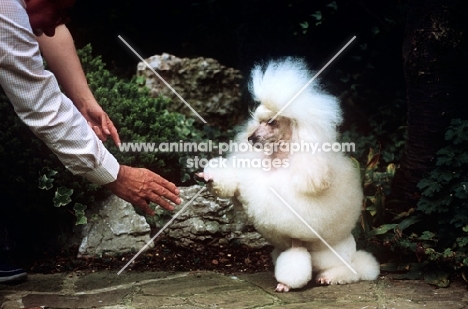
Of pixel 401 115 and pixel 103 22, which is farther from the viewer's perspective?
pixel 103 22

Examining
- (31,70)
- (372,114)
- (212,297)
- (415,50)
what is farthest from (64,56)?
(372,114)

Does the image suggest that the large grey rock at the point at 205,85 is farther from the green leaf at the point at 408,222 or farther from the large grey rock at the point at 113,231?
the green leaf at the point at 408,222

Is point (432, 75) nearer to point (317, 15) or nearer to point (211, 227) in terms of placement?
point (211, 227)

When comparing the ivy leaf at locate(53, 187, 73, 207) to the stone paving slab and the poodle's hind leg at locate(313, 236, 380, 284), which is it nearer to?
the stone paving slab

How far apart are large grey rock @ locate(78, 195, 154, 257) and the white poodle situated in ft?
3.92

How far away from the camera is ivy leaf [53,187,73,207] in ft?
14.2

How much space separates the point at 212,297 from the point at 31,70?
67.2 inches

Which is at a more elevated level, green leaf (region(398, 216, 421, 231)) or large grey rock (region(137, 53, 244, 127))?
large grey rock (region(137, 53, 244, 127))

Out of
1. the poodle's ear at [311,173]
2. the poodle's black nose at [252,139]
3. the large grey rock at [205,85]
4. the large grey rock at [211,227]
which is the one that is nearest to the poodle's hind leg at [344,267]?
the poodle's ear at [311,173]

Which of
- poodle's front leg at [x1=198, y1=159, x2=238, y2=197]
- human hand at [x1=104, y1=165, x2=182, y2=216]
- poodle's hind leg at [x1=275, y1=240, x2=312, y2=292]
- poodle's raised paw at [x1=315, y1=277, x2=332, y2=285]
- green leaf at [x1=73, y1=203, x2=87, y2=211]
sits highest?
poodle's front leg at [x1=198, y1=159, x2=238, y2=197]

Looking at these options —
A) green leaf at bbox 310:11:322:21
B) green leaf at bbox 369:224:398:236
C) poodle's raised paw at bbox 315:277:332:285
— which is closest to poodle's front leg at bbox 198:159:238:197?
poodle's raised paw at bbox 315:277:332:285

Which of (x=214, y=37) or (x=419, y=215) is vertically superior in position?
(x=214, y=37)

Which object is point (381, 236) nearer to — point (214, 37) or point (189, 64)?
point (189, 64)

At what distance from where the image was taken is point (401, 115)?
6105mm
